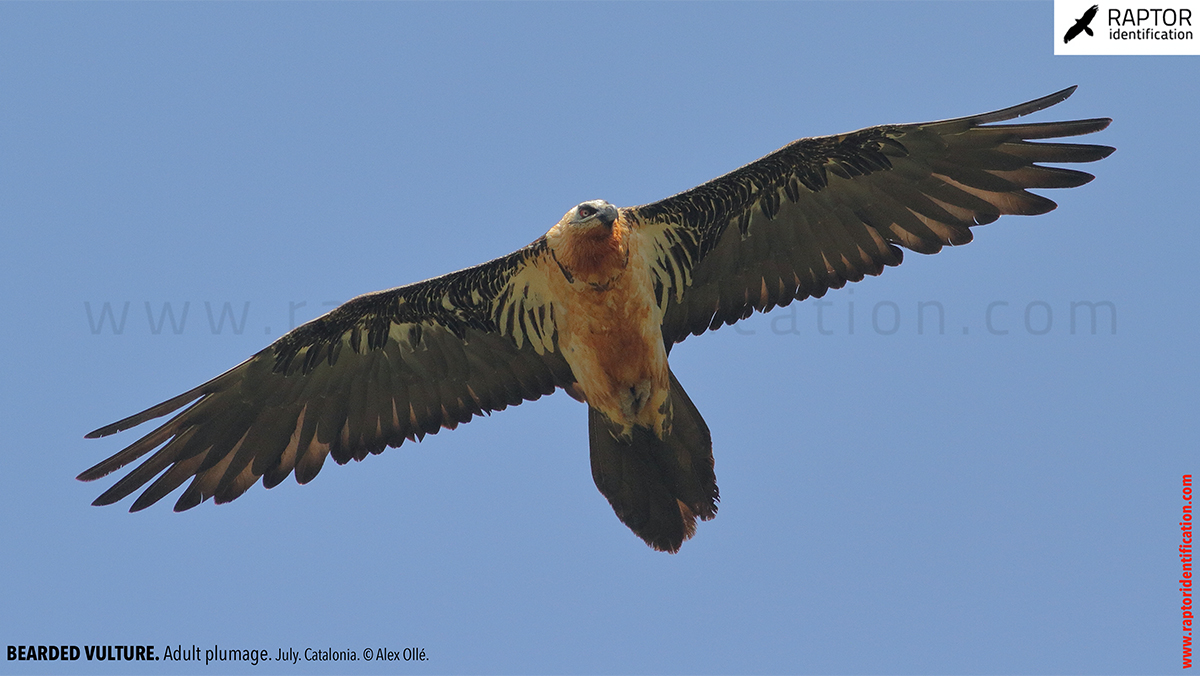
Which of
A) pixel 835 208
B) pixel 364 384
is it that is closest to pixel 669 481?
pixel 835 208

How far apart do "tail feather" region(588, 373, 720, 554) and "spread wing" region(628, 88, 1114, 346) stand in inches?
41.0

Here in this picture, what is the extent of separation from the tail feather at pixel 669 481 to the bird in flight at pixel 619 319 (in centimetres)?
1

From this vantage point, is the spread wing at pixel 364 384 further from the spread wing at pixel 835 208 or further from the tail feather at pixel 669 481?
the spread wing at pixel 835 208

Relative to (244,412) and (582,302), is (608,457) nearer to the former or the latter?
(582,302)

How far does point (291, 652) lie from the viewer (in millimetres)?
11055

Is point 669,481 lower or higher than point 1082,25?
lower

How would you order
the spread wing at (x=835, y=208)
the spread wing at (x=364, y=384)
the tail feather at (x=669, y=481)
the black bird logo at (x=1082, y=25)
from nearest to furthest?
the spread wing at (x=835, y=208) → the tail feather at (x=669, y=481) → the spread wing at (x=364, y=384) → the black bird logo at (x=1082, y=25)

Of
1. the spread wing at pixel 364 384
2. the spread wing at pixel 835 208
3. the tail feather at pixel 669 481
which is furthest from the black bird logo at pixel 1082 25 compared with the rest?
Result: the spread wing at pixel 364 384

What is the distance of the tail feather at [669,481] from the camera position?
10141 millimetres

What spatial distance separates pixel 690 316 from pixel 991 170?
3.10 meters

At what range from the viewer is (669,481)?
33.6ft

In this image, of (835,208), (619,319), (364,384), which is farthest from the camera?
(364,384)

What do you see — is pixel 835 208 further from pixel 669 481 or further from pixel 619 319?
pixel 669 481

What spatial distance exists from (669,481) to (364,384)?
332 cm
